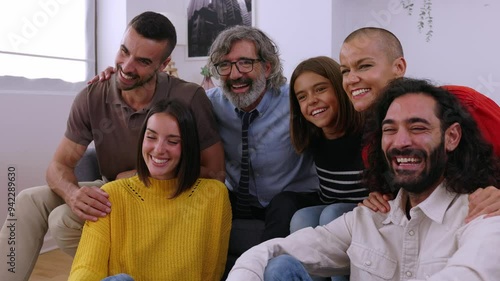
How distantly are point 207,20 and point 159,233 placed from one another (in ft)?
10.5

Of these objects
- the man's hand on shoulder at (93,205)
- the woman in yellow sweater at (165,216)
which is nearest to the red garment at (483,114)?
the woman in yellow sweater at (165,216)

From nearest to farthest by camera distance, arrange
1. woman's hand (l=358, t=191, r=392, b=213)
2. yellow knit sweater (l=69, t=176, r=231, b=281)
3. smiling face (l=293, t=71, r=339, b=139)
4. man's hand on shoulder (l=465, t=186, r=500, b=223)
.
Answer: man's hand on shoulder (l=465, t=186, r=500, b=223) < woman's hand (l=358, t=191, r=392, b=213) < yellow knit sweater (l=69, t=176, r=231, b=281) < smiling face (l=293, t=71, r=339, b=139)

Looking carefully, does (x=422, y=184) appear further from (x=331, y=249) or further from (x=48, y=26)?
(x=48, y=26)

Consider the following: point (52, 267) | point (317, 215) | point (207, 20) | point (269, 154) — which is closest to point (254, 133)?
point (269, 154)

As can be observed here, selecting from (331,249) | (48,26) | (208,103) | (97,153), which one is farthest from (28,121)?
(331,249)

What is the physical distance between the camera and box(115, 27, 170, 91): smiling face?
87.4 inches

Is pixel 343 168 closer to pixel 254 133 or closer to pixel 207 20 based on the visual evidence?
pixel 254 133

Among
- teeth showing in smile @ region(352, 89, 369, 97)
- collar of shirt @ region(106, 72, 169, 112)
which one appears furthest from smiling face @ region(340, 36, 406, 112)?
collar of shirt @ region(106, 72, 169, 112)

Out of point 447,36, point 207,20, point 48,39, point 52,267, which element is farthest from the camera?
point 207,20

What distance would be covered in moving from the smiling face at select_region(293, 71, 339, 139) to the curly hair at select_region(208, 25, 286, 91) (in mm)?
356

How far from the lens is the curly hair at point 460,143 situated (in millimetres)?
1372

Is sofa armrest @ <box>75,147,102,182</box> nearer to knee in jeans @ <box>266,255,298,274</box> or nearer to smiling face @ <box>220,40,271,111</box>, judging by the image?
smiling face @ <box>220,40,271,111</box>

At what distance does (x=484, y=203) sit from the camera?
50.1 inches

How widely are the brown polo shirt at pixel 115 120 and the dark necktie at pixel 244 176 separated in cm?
13
